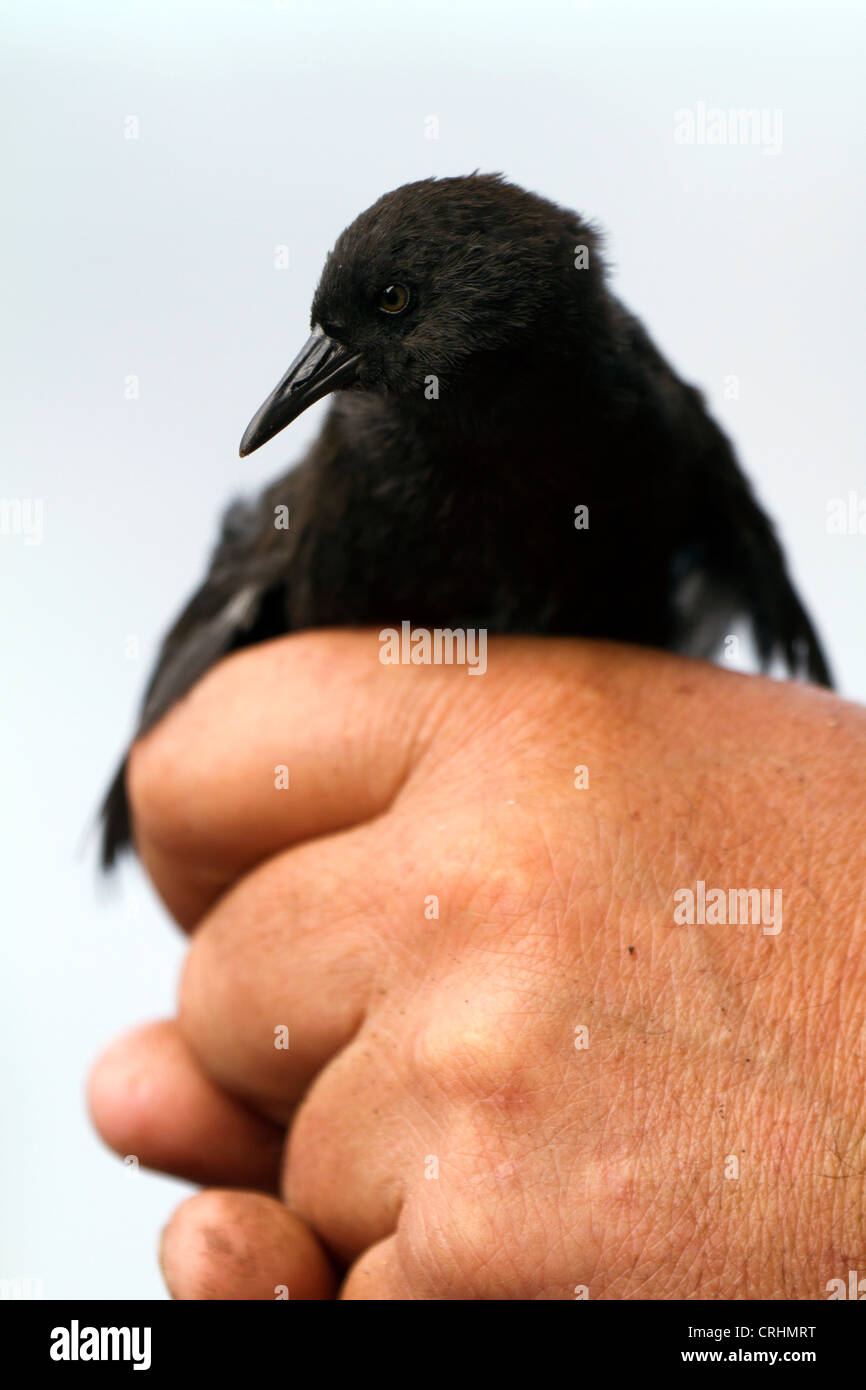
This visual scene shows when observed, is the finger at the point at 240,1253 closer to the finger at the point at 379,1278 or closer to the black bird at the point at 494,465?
the finger at the point at 379,1278

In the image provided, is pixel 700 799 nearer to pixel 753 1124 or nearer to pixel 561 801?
pixel 561 801

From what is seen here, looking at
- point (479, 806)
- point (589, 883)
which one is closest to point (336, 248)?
point (479, 806)

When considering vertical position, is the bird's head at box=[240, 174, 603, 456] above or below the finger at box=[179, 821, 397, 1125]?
above

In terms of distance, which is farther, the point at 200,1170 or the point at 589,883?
the point at 200,1170

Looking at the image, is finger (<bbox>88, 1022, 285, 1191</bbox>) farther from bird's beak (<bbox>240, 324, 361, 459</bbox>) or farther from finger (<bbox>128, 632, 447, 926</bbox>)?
bird's beak (<bbox>240, 324, 361, 459</bbox>)

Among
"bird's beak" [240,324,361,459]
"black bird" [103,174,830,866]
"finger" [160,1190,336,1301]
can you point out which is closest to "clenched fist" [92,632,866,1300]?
"finger" [160,1190,336,1301]

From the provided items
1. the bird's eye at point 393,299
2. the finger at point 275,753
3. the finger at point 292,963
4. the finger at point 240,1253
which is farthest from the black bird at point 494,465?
the finger at point 240,1253

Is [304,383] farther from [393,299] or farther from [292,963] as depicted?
[292,963]
